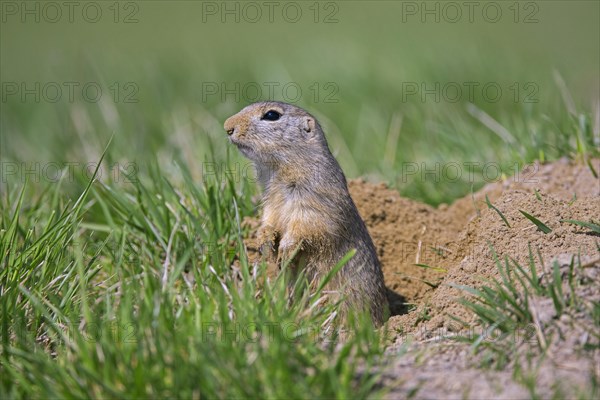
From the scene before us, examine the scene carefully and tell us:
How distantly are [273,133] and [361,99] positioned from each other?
3967mm

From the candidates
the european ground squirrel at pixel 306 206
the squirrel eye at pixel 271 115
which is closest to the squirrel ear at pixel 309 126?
the european ground squirrel at pixel 306 206

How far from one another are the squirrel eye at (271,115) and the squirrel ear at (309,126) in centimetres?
19

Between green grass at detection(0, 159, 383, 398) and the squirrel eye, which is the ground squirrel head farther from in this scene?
green grass at detection(0, 159, 383, 398)

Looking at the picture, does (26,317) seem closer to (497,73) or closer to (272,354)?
(272,354)

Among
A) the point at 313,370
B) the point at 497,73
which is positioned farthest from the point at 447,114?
the point at 313,370

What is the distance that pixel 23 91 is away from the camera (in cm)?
1130

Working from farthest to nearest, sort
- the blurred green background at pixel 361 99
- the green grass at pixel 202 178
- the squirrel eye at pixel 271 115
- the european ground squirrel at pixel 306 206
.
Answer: the blurred green background at pixel 361 99 < the squirrel eye at pixel 271 115 < the european ground squirrel at pixel 306 206 < the green grass at pixel 202 178

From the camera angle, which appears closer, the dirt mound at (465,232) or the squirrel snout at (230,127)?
the dirt mound at (465,232)

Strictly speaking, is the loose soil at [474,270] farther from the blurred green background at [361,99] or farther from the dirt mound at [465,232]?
the blurred green background at [361,99]

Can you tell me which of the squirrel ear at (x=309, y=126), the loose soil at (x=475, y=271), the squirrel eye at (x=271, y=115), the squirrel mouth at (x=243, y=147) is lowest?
the loose soil at (x=475, y=271)

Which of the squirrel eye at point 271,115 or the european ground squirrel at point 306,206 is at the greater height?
the squirrel eye at point 271,115

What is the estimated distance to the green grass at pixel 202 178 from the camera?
3.15 metres

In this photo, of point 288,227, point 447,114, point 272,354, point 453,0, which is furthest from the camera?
point 453,0

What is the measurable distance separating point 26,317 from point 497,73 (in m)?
6.59
